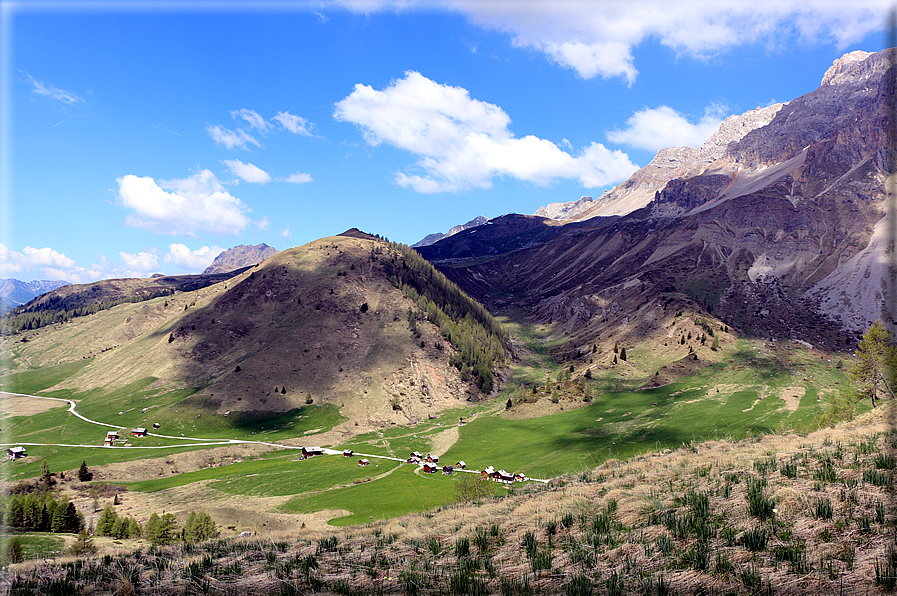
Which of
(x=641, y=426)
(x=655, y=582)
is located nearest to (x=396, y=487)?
(x=641, y=426)

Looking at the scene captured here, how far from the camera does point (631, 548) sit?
567 inches

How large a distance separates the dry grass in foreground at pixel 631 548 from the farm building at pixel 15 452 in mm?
93076

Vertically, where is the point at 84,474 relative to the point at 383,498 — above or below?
above

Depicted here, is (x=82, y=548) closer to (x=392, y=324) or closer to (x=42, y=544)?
(x=42, y=544)

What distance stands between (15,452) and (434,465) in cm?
8325

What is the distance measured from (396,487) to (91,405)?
111428 millimetres

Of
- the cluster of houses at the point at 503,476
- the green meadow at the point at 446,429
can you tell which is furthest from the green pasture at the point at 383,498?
the cluster of houses at the point at 503,476

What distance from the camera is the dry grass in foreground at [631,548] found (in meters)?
11.5

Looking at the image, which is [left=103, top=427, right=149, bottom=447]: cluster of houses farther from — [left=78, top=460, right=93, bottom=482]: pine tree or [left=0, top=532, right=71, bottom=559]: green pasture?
[left=0, top=532, right=71, bottom=559]: green pasture

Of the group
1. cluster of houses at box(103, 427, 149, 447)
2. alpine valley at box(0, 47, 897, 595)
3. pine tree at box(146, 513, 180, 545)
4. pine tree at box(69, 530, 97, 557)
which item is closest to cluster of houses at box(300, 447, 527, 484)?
alpine valley at box(0, 47, 897, 595)

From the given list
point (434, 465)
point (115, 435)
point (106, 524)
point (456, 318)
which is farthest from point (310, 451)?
point (456, 318)

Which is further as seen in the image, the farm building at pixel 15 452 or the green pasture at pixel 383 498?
the farm building at pixel 15 452

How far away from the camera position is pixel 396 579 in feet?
48.8

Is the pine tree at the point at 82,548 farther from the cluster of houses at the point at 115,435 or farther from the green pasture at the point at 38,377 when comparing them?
the green pasture at the point at 38,377
